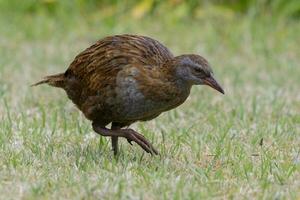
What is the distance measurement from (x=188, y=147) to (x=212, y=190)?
1.34 m

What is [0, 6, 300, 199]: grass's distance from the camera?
5199 millimetres

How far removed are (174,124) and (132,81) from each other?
1629 millimetres

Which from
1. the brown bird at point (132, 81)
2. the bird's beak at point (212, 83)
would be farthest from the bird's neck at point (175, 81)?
the bird's beak at point (212, 83)

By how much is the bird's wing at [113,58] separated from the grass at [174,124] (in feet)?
1.62

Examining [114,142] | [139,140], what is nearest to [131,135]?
[139,140]

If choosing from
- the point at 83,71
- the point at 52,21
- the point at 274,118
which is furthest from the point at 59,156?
the point at 52,21

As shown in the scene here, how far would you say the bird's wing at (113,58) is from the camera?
19.4ft

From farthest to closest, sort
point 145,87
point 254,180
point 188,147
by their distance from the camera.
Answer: point 188,147 < point 145,87 < point 254,180

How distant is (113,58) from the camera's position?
596 cm

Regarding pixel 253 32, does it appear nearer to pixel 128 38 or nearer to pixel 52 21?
pixel 52 21

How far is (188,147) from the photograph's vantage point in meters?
6.46

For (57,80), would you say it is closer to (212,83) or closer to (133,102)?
(133,102)

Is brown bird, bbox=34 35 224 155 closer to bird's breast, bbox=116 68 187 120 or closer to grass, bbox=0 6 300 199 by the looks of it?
bird's breast, bbox=116 68 187 120

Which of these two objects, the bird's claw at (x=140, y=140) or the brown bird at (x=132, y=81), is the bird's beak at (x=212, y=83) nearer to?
the brown bird at (x=132, y=81)
